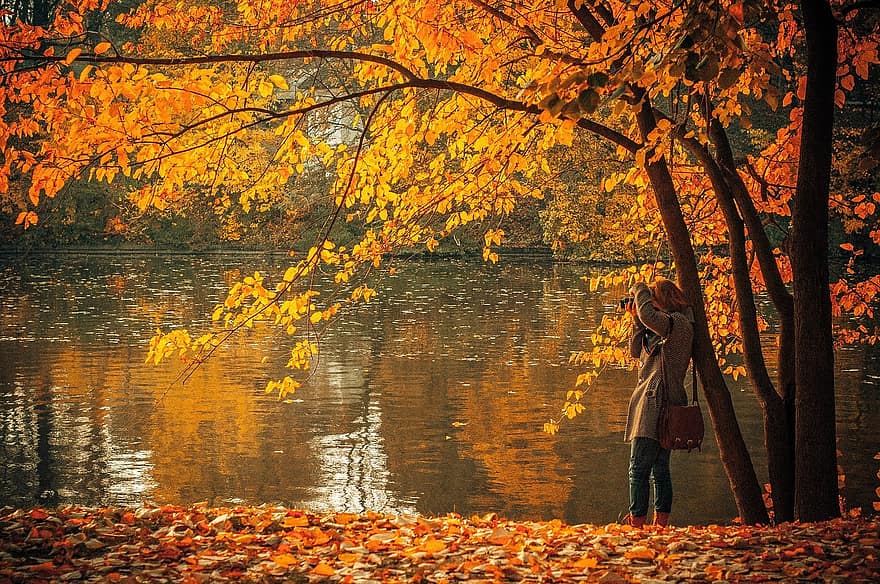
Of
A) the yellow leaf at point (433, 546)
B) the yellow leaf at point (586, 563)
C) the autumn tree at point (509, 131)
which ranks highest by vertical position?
the autumn tree at point (509, 131)

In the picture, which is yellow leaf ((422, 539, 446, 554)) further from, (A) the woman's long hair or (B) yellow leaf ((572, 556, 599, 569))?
(A) the woman's long hair

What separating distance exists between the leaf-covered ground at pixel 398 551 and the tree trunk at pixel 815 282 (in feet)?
1.54

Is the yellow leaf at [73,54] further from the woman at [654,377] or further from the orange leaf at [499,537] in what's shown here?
the woman at [654,377]

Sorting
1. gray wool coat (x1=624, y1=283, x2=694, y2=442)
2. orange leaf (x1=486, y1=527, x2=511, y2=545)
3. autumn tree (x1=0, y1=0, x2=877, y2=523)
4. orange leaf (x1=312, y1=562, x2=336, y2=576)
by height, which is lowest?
orange leaf (x1=486, y1=527, x2=511, y2=545)

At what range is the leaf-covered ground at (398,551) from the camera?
4.54 metres

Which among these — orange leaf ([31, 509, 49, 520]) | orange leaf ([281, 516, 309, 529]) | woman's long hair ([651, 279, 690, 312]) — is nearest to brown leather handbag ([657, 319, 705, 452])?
woman's long hair ([651, 279, 690, 312])

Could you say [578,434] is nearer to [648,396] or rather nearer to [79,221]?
[648,396]

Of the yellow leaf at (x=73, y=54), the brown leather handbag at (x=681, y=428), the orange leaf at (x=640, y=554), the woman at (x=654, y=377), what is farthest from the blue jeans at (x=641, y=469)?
the yellow leaf at (x=73, y=54)

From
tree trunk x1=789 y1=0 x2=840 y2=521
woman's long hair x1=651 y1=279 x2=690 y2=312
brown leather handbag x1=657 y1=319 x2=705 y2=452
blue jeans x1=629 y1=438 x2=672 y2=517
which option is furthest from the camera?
woman's long hair x1=651 y1=279 x2=690 y2=312

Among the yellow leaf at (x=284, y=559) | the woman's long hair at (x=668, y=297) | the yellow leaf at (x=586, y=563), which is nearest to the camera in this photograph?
the yellow leaf at (x=586, y=563)

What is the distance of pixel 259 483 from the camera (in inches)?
356

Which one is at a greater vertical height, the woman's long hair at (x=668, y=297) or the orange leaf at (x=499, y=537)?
the woman's long hair at (x=668, y=297)

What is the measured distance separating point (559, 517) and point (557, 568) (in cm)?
348

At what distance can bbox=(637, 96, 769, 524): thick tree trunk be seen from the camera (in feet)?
21.5
